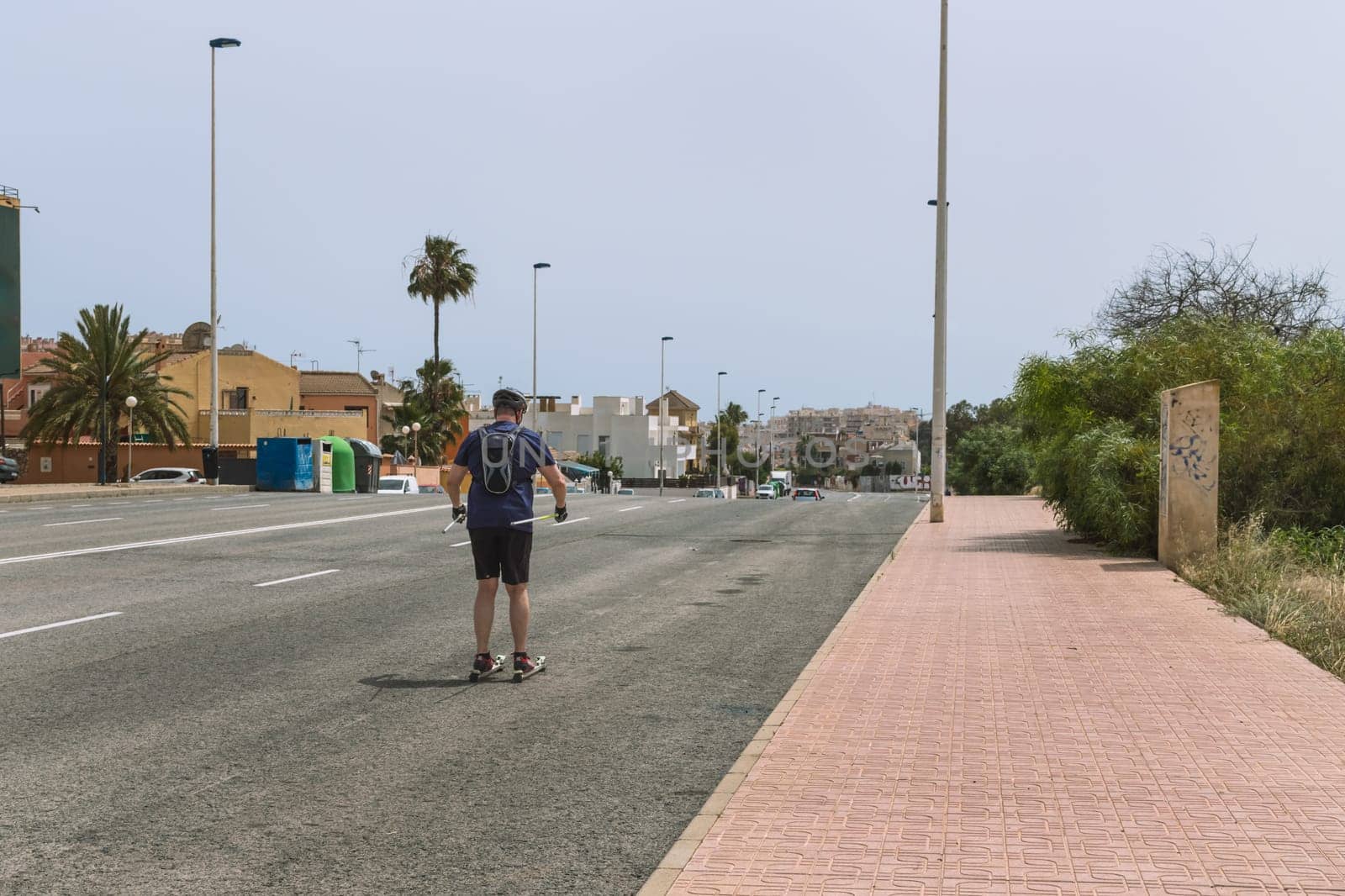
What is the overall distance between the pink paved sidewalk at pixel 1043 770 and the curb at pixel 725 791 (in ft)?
0.08

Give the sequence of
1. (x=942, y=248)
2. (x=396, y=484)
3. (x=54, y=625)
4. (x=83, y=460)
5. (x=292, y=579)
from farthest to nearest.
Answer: (x=83, y=460), (x=396, y=484), (x=942, y=248), (x=292, y=579), (x=54, y=625)

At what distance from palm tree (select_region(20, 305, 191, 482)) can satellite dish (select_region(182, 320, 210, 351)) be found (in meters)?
28.7

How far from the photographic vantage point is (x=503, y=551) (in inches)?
332

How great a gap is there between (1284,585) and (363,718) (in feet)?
30.4

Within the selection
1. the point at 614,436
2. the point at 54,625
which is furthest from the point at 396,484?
the point at 614,436

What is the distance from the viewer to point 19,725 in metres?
6.96

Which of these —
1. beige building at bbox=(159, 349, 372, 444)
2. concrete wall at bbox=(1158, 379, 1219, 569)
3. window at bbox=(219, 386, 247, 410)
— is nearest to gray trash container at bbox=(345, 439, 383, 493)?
beige building at bbox=(159, 349, 372, 444)

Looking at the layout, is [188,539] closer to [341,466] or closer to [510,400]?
[510,400]

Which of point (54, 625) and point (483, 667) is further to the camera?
point (54, 625)

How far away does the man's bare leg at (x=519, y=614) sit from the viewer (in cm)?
848

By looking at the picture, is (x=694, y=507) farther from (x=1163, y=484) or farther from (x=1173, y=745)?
(x=1173, y=745)

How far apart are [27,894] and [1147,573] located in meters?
13.1

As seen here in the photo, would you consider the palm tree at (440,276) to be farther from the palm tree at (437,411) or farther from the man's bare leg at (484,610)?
the man's bare leg at (484,610)

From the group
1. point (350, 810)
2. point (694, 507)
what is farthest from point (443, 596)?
point (694, 507)
